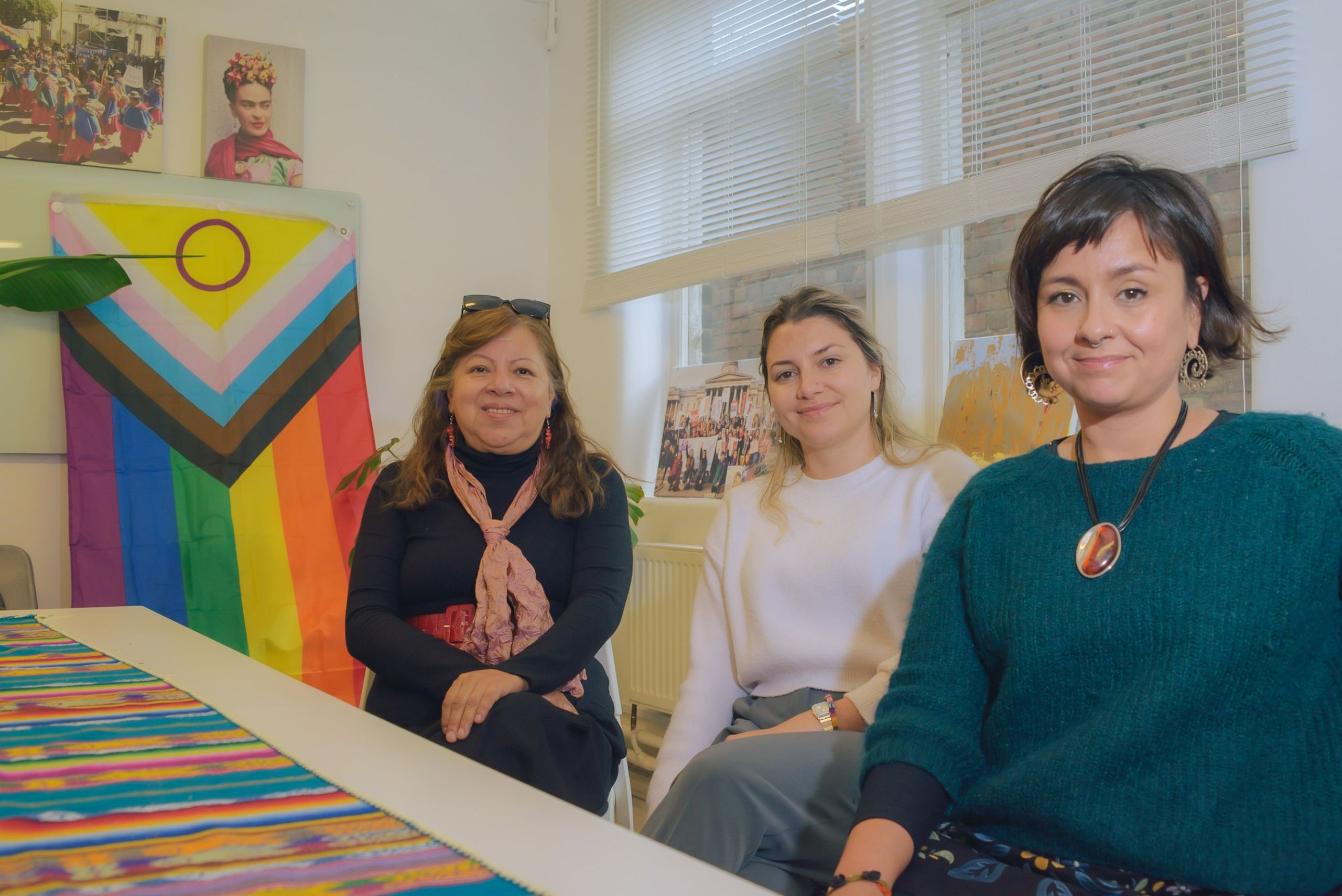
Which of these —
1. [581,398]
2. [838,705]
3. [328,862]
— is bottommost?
[838,705]

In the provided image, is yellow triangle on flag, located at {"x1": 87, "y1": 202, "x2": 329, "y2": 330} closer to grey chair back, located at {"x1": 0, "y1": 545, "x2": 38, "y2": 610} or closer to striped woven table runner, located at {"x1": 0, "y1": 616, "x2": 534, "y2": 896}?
grey chair back, located at {"x1": 0, "y1": 545, "x2": 38, "y2": 610}

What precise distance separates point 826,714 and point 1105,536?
0.61 meters

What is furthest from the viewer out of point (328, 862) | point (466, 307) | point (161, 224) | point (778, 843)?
point (161, 224)

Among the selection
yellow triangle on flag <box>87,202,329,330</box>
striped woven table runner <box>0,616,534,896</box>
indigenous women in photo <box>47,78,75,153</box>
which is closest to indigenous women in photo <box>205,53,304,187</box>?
yellow triangle on flag <box>87,202,329,330</box>

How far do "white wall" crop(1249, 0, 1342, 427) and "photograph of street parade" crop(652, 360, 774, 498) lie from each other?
1.41m

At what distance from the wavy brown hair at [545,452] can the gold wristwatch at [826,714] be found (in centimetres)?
68

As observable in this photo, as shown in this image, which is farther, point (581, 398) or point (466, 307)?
point (581, 398)

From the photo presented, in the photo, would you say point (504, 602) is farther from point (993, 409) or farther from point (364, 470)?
point (364, 470)

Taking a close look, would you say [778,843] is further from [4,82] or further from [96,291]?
[4,82]

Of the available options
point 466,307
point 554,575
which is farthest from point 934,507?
point 466,307

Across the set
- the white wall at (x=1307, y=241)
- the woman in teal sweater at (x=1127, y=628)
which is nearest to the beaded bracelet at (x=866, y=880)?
the woman in teal sweater at (x=1127, y=628)

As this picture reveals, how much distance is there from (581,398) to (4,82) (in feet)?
7.06

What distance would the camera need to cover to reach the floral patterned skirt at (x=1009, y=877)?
0.90m

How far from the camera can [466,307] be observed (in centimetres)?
220
